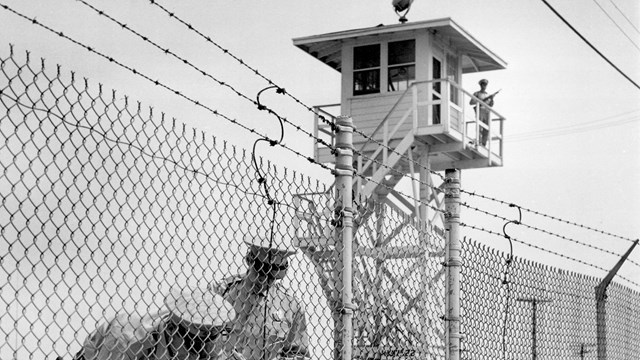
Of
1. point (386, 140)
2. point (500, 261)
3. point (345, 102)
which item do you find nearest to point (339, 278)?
point (500, 261)

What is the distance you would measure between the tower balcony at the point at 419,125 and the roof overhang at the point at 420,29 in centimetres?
102

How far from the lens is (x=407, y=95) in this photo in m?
25.1

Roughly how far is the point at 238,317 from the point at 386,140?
1795 cm

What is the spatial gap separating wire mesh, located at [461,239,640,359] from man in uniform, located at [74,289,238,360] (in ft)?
8.47

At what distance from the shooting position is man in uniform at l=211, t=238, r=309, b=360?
660 centimetres

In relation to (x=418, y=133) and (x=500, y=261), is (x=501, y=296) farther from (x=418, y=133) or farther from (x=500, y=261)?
(x=418, y=133)

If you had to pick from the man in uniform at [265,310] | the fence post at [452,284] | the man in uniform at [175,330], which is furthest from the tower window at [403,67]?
the man in uniform at [175,330]

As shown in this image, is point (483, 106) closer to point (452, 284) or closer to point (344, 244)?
point (452, 284)

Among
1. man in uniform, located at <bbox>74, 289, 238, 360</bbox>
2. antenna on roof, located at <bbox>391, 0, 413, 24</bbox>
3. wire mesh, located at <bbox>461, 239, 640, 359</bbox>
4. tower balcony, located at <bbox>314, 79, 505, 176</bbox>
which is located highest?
antenna on roof, located at <bbox>391, 0, 413, 24</bbox>

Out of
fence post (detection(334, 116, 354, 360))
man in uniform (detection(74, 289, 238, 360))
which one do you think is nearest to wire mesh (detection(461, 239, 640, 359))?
fence post (detection(334, 116, 354, 360))

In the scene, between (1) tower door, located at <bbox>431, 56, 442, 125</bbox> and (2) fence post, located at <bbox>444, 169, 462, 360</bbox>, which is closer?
(2) fence post, located at <bbox>444, 169, 462, 360</bbox>

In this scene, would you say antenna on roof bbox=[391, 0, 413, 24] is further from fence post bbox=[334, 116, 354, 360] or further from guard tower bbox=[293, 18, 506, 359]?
fence post bbox=[334, 116, 354, 360]

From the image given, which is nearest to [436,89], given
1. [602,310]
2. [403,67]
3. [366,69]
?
[403,67]

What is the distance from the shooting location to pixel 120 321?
6008mm
